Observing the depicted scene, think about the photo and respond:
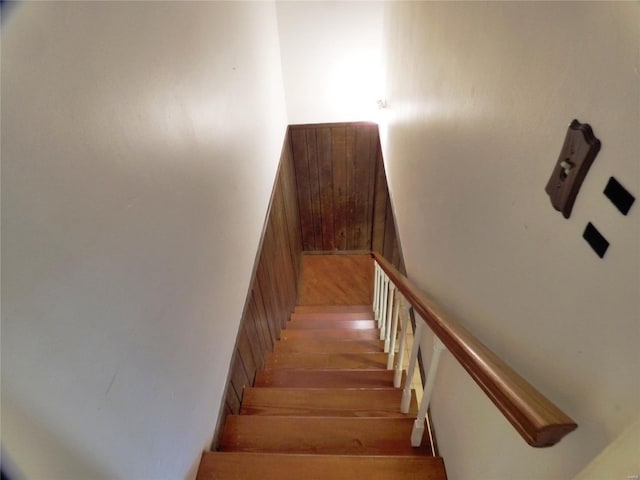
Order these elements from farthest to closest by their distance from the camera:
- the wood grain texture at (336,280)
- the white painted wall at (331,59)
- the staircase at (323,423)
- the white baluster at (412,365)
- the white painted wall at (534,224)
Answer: the wood grain texture at (336,280), the white painted wall at (331,59), the white baluster at (412,365), the staircase at (323,423), the white painted wall at (534,224)

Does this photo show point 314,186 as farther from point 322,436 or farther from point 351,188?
point 322,436

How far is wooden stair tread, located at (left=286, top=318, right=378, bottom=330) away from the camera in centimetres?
270

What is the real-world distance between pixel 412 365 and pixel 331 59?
3.00 metres

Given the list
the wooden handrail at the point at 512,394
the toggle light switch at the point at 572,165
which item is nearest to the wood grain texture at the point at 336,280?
the wooden handrail at the point at 512,394

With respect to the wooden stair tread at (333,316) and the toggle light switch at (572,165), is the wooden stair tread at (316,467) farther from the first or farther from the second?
the wooden stair tread at (333,316)

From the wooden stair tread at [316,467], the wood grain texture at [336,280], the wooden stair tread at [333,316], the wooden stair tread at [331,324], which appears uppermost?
the wooden stair tread at [316,467]

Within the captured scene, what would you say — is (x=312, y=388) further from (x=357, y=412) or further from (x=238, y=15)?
(x=238, y=15)

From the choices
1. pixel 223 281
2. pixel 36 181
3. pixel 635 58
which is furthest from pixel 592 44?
pixel 223 281

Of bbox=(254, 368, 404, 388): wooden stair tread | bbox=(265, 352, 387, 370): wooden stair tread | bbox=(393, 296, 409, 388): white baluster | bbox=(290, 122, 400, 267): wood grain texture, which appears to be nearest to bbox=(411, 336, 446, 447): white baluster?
bbox=(393, 296, 409, 388): white baluster

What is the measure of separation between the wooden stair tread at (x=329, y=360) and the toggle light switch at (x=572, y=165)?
5.72 ft

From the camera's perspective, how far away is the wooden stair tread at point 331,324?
106 inches

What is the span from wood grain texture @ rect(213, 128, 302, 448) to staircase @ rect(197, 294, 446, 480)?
105 millimetres

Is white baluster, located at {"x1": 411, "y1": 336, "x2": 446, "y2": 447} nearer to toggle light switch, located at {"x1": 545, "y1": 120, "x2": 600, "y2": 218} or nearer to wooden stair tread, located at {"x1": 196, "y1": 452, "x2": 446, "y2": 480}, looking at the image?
wooden stair tread, located at {"x1": 196, "y1": 452, "x2": 446, "y2": 480}

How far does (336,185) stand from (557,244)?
3554mm
